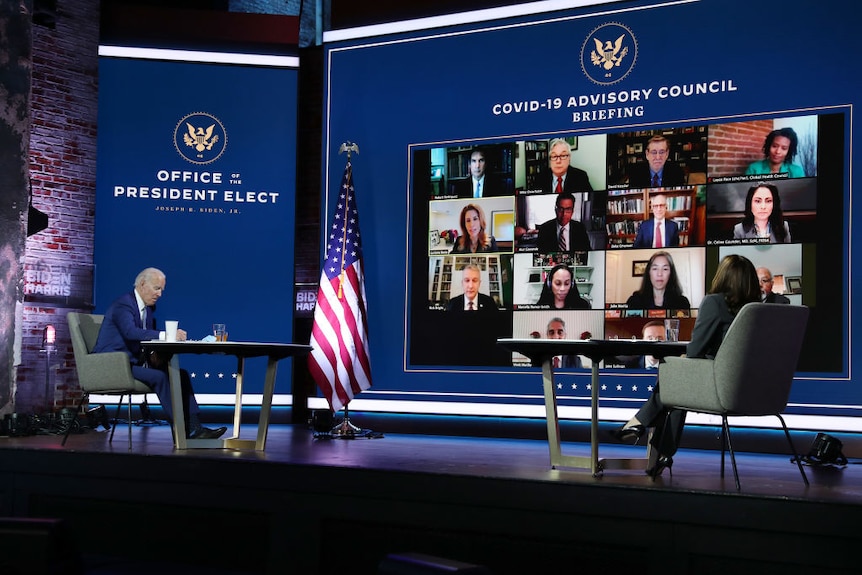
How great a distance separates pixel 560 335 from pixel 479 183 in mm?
1461

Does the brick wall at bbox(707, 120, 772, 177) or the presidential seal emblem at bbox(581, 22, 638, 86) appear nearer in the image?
the brick wall at bbox(707, 120, 772, 177)

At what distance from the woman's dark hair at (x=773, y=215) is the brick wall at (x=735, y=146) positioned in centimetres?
18

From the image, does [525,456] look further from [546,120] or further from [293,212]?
[293,212]

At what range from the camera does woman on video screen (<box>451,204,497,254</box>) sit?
816 cm

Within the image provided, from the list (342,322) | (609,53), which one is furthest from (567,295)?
(609,53)

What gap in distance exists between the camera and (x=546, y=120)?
8.05m

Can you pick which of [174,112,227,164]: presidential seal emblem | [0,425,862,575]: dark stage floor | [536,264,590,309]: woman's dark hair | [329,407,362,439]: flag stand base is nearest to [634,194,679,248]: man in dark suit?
[536,264,590,309]: woman's dark hair

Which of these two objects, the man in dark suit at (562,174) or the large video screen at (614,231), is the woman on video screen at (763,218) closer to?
the large video screen at (614,231)

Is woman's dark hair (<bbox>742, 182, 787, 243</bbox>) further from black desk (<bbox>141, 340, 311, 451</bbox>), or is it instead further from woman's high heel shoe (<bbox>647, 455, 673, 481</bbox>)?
black desk (<bbox>141, 340, 311, 451</bbox>)

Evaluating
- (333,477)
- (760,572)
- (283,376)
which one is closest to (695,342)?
(760,572)

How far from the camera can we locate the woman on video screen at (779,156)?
23.2 feet

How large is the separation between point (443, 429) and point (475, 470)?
3.17 m

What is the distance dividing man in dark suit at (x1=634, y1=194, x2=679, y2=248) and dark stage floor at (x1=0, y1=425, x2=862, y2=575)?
179cm

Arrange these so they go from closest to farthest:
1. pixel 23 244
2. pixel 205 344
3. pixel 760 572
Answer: pixel 760 572, pixel 205 344, pixel 23 244
